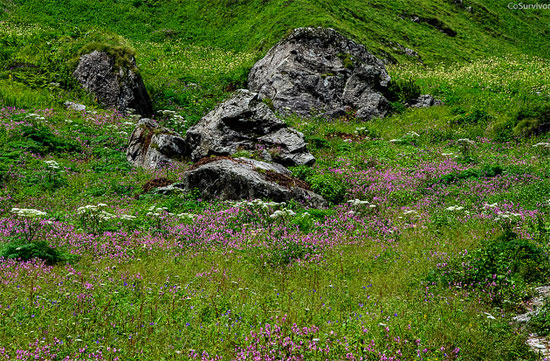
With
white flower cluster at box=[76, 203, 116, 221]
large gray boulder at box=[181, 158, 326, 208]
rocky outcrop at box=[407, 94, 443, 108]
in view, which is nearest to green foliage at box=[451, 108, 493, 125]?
rocky outcrop at box=[407, 94, 443, 108]

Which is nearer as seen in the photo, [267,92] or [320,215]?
[320,215]

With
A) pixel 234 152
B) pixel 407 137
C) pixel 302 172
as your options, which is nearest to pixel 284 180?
pixel 302 172

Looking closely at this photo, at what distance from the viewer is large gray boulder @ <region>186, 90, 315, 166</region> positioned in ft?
58.5

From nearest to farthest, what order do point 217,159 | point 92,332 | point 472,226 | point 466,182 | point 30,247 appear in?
point 92,332, point 30,247, point 472,226, point 466,182, point 217,159

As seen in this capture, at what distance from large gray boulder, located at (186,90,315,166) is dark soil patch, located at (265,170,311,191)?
2969 mm

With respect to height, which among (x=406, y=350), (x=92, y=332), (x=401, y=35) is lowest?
(x=92, y=332)

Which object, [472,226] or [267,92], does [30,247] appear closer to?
[472,226]

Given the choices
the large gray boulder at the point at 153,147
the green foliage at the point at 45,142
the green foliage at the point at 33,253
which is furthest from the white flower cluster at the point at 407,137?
the green foliage at the point at 33,253

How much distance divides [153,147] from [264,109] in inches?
230

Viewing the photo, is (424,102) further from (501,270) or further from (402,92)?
(501,270)

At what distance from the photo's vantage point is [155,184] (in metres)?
14.6

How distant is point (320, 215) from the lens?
11867 mm

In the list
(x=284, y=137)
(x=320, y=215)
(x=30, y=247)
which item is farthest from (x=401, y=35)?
(x=30, y=247)

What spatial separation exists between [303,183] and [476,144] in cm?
1009
